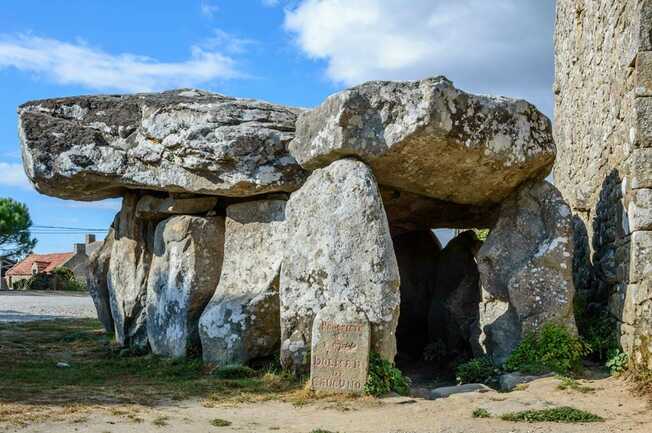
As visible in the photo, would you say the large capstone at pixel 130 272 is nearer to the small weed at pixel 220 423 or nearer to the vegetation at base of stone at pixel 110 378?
the vegetation at base of stone at pixel 110 378

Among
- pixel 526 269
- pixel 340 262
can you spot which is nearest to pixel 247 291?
pixel 340 262

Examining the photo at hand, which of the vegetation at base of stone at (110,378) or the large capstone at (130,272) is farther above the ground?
the large capstone at (130,272)

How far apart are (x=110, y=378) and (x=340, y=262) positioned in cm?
310

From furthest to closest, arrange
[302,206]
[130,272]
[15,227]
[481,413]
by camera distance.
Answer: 1. [15,227]
2. [130,272]
3. [302,206]
4. [481,413]

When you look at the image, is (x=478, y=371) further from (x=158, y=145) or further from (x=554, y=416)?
(x=158, y=145)

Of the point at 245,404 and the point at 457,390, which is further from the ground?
the point at 457,390

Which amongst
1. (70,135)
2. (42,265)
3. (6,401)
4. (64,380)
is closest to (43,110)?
(70,135)

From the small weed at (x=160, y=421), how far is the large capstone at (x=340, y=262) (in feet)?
6.28

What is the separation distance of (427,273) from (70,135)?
577 centimetres

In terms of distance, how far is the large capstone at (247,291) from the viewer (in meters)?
9.52

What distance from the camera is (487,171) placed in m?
9.17

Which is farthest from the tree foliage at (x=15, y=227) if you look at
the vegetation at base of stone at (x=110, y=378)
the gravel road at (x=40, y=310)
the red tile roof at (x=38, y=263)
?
the vegetation at base of stone at (x=110, y=378)

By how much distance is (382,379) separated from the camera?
7672 millimetres

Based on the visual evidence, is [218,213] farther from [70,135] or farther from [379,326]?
[379,326]
